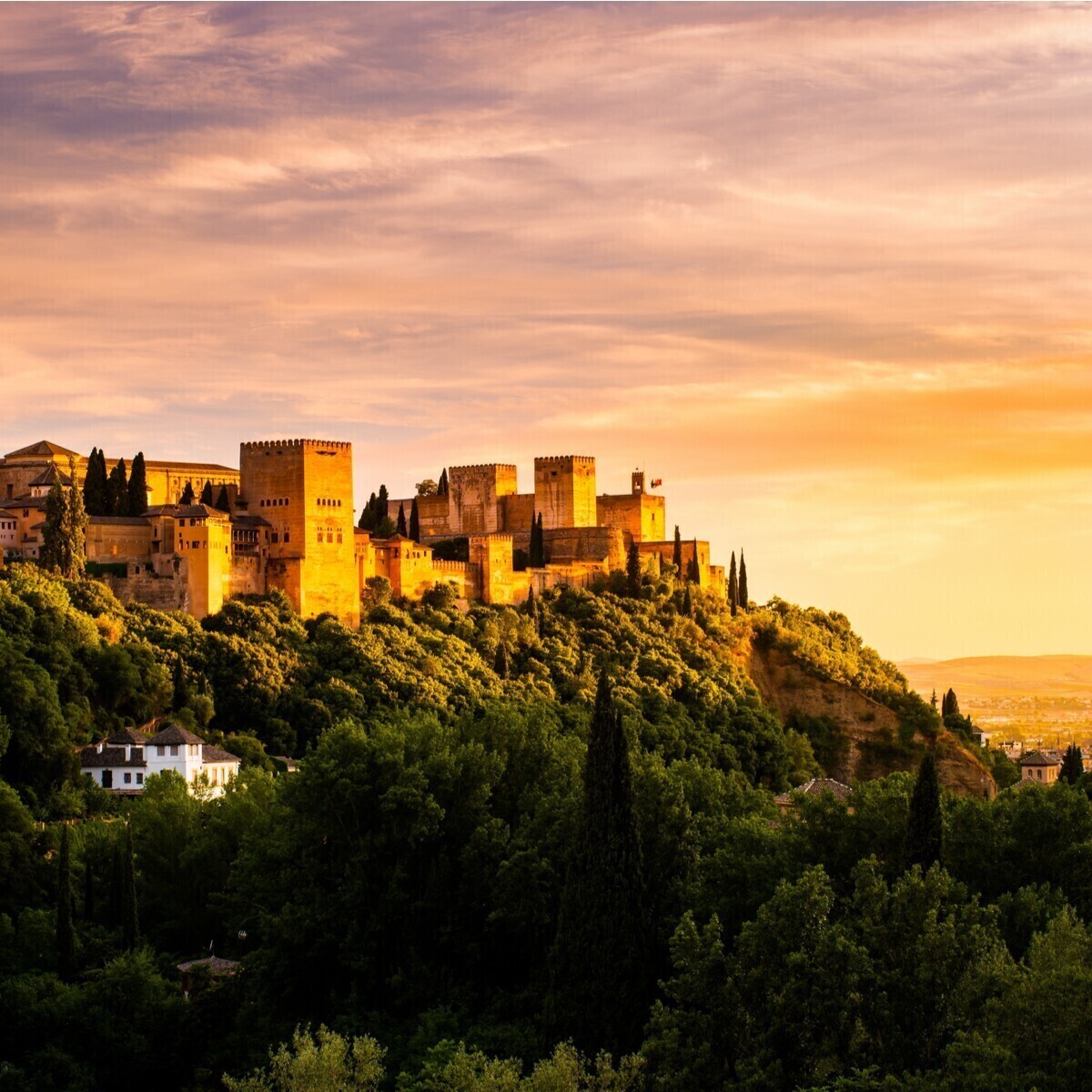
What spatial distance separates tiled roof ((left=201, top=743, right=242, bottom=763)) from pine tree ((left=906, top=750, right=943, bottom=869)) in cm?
3346

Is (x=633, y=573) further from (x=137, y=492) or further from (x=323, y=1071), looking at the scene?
(x=323, y=1071)

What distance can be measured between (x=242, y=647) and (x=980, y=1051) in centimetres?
4876

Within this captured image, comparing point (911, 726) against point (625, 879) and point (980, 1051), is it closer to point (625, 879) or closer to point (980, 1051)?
point (625, 879)

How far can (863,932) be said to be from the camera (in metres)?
34.3

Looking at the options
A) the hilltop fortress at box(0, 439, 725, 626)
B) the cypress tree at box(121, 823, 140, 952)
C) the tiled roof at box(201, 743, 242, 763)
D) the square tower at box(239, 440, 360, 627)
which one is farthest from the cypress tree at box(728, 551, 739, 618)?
the cypress tree at box(121, 823, 140, 952)

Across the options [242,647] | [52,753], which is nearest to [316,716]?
[242,647]

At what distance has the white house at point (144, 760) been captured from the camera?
64.6 metres

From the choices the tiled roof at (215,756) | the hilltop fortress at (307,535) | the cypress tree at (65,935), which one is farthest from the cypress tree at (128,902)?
the hilltop fortress at (307,535)

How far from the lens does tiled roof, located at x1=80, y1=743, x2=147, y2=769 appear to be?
64875mm

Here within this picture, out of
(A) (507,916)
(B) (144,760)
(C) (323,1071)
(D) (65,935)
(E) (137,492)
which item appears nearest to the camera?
(C) (323,1071)

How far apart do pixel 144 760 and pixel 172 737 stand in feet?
3.65

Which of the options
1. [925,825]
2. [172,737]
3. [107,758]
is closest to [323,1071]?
[925,825]

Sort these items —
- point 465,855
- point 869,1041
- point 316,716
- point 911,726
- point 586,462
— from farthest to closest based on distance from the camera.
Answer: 1. point 586,462
2. point 911,726
3. point 316,716
4. point 465,855
5. point 869,1041

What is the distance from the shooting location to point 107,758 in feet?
214
